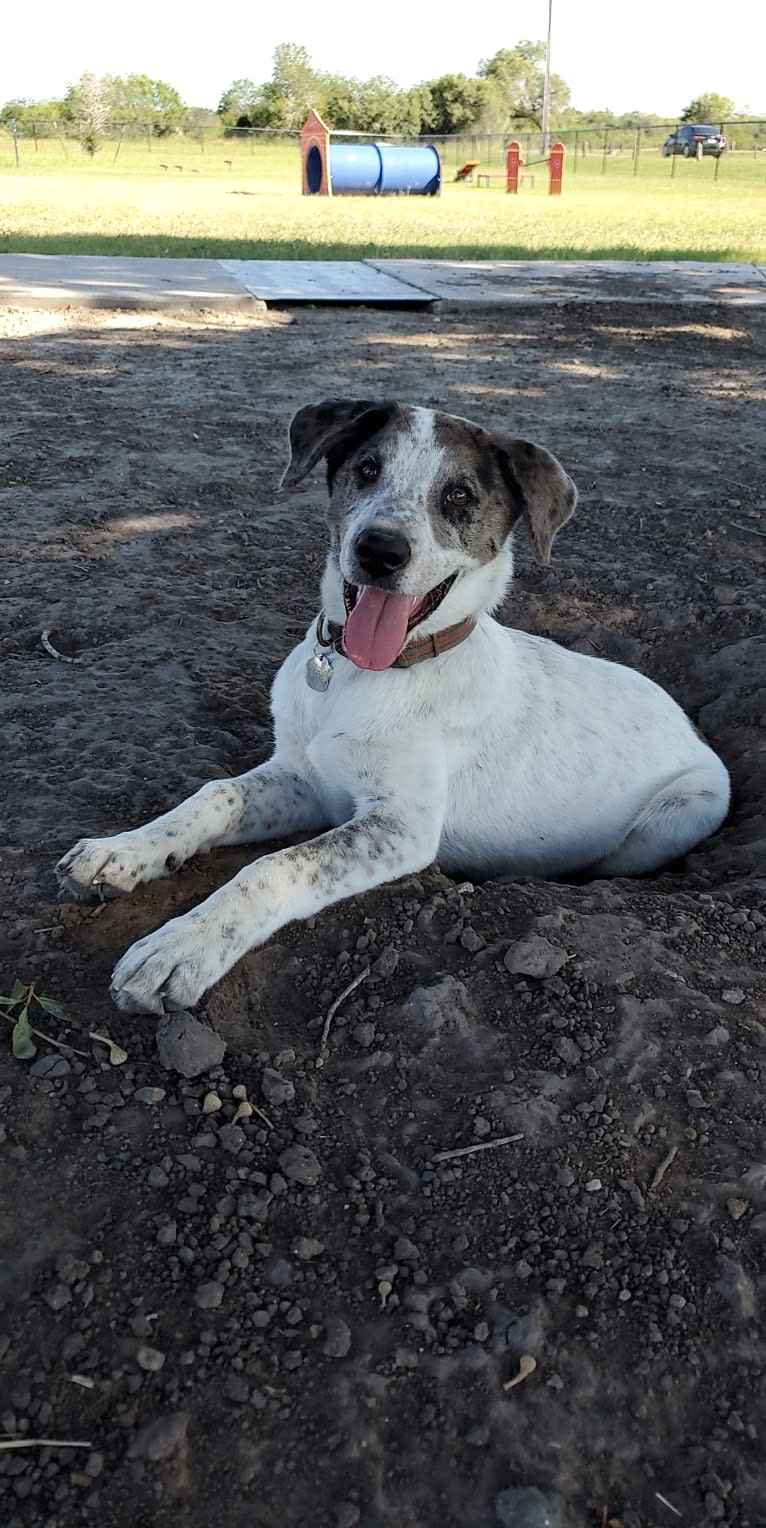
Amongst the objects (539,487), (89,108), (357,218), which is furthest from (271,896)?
(89,108)

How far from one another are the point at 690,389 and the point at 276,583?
577 centimetres

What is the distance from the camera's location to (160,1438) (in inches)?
79.7

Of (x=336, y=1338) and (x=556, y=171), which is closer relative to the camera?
(x=336, y=1338)

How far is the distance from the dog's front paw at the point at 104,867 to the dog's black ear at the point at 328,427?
1.36 metres

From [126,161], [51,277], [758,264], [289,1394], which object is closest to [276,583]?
[289,1394]

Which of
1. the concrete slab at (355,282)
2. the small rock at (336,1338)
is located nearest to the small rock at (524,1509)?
the small rock at (336,1338)

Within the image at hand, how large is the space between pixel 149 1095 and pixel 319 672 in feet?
5.26

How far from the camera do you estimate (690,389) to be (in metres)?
10.3

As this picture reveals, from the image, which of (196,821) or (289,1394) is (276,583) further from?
(289,1394)

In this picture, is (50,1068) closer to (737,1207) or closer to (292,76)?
(737,1207)

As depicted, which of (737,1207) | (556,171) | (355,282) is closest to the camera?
(737,1207)

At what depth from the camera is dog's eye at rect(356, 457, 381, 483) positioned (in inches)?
148

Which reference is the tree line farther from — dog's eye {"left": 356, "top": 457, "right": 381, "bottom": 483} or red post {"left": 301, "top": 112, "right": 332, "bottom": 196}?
dog's eye {"left": 356, "top": 457, "right": 381, "bottom": 483}

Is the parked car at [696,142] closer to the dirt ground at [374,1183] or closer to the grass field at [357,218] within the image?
the grass field at [357,218]
